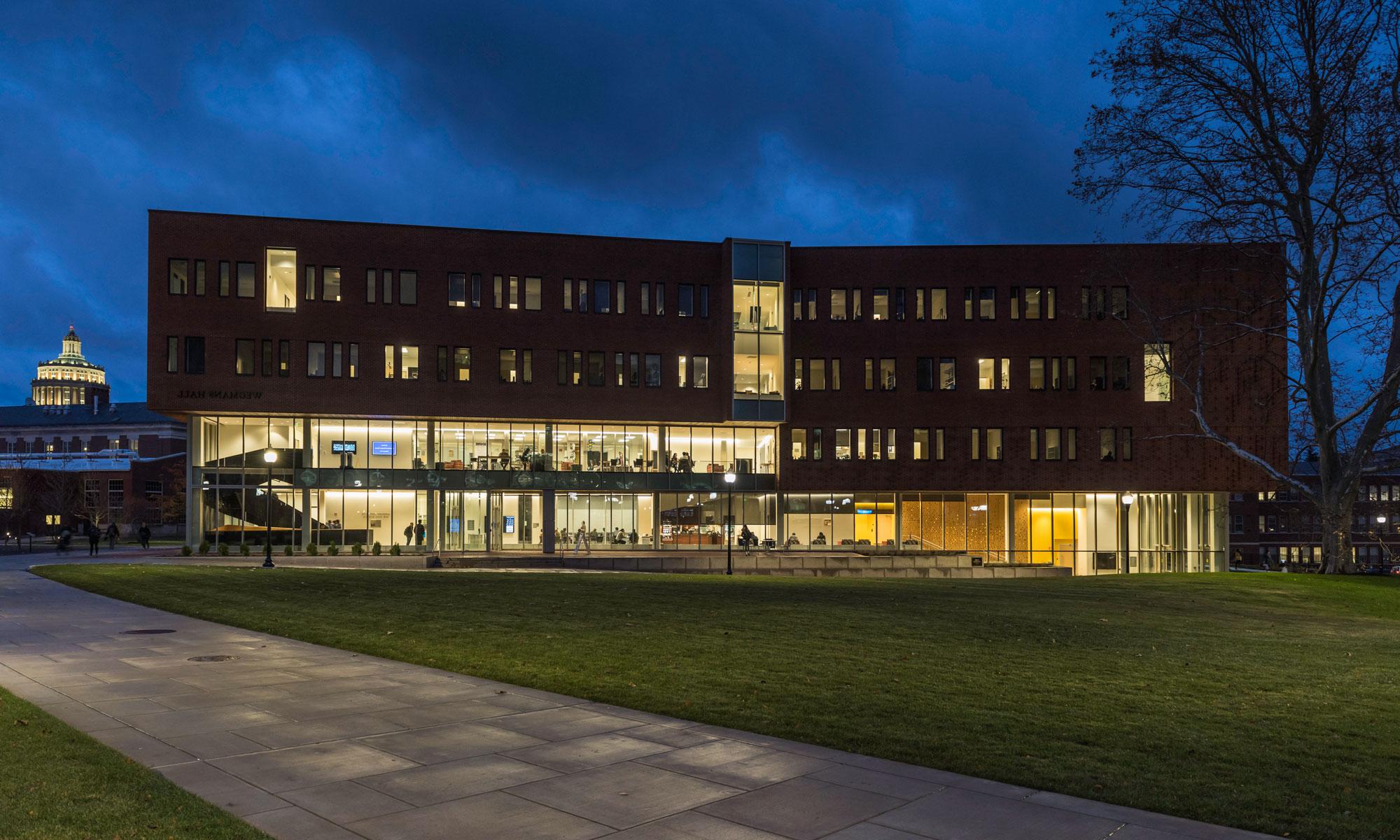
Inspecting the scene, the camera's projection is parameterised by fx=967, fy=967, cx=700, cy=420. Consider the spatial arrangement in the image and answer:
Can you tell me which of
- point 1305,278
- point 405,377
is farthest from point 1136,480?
point 405,377

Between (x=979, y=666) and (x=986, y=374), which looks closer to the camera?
(x=979, y=666)

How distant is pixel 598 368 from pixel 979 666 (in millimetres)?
42230

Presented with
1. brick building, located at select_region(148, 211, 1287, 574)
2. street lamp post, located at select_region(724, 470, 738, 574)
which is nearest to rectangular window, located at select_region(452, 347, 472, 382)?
brick building, located at select_region(148, 211, 1287, 574)

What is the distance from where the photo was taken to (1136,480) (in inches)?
2201

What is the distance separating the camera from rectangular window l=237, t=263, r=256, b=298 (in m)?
50.4

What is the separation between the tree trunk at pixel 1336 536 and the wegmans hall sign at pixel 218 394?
49249mm

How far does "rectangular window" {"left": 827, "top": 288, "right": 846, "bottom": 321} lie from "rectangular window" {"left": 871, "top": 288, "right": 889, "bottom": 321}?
64.4 inches

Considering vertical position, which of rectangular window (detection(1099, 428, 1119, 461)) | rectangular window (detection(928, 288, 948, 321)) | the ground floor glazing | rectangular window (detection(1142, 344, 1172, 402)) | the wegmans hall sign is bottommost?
the ground floor glazing

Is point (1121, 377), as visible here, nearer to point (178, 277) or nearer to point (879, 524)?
point (879, 524)

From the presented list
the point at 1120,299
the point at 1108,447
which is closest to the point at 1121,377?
the point at 1108,447

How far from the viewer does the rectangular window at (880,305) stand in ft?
185

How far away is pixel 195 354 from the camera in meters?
49.9

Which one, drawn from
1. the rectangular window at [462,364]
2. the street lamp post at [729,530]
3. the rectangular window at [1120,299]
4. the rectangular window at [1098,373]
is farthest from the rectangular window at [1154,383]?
the rectangular window at [462,364]

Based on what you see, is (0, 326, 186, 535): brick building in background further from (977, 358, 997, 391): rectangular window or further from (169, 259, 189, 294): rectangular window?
(977, 358, 997, 391): rectangular window
